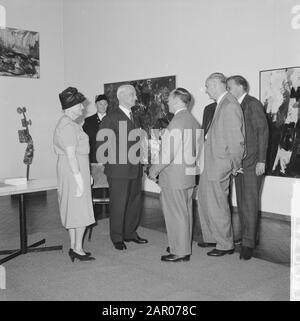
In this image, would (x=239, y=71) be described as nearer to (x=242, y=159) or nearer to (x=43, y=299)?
(x=242, y=159)

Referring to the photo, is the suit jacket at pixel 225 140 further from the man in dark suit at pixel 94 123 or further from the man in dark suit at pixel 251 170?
the man in dark suit at pixel 94 123

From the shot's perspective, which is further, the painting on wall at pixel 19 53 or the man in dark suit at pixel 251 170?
the painting on wall at pixel 19 53

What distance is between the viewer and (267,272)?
3479 millimetres

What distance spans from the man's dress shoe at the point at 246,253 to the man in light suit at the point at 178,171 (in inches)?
20.3

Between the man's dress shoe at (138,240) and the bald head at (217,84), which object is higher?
the bald head at (217,84)

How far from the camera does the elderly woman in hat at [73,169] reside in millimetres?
3596

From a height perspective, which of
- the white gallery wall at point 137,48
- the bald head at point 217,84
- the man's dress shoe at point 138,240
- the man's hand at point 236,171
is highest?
the white gallery wall at point 137,48

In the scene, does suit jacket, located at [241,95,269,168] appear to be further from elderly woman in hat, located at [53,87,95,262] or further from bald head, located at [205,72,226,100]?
elderly woman in hat, located at [53,87,95,262]

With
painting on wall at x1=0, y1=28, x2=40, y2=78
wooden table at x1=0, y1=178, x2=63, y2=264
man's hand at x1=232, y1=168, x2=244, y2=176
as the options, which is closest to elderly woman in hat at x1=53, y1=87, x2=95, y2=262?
wooden table at x1=0, y1=178, x2=63, y2=264

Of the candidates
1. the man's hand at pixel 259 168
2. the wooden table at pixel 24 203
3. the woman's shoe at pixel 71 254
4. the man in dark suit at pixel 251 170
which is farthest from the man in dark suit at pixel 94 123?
the man's hand at pixel 259 168

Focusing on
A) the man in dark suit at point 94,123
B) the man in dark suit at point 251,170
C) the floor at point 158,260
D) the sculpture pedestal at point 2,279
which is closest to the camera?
the floor at point 158,260

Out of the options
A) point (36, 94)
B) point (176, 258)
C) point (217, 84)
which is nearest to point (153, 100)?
point (36, 94)

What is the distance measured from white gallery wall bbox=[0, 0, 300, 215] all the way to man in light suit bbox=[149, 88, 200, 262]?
88.6 inches

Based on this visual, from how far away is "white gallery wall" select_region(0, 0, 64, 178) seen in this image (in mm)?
8039
